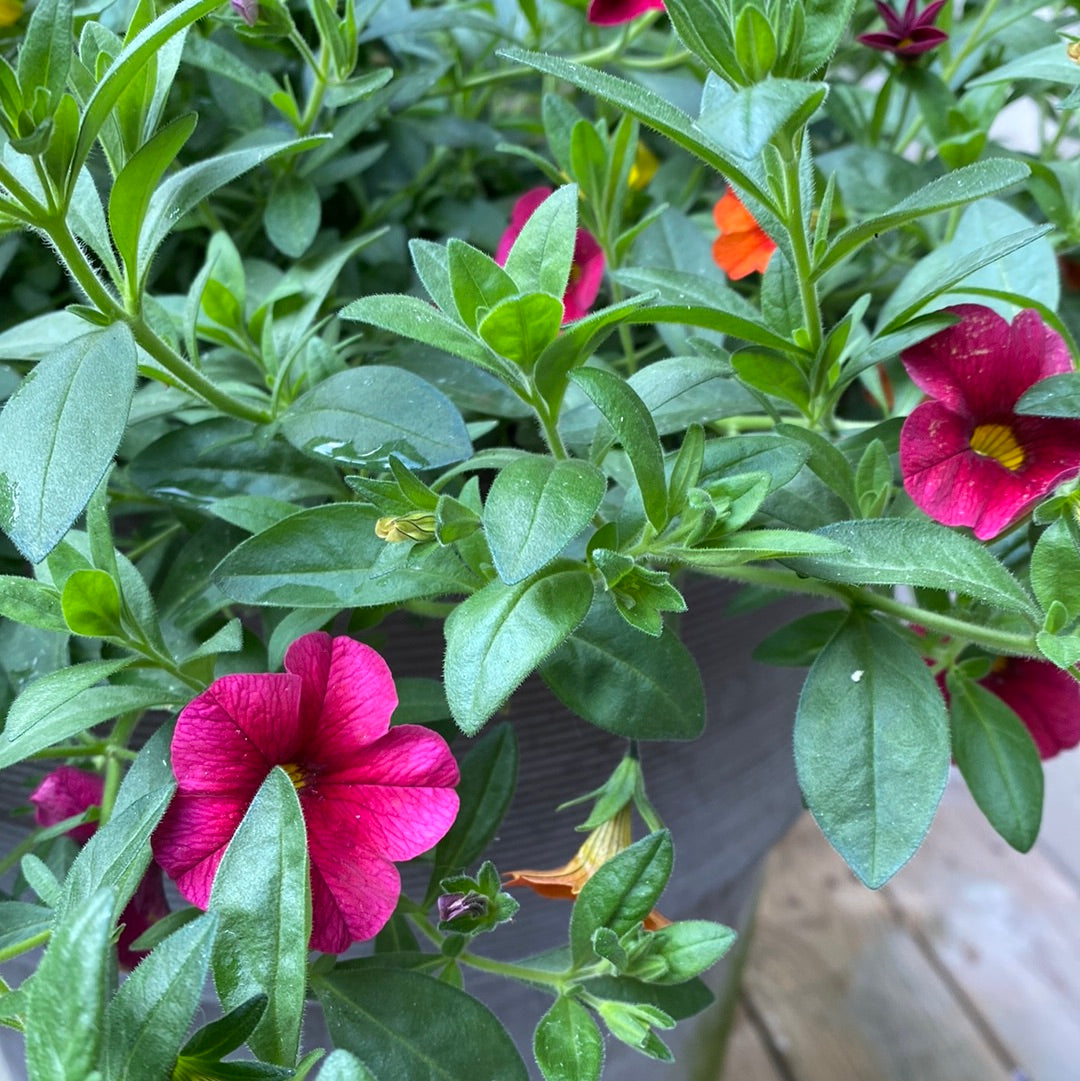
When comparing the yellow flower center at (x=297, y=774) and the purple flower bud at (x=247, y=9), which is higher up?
the purple flower bud at (x=247, y=9)

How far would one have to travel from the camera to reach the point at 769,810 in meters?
0.63

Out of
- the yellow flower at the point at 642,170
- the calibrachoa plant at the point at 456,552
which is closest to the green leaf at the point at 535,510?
the calibrachoa plant at the point at 456,552

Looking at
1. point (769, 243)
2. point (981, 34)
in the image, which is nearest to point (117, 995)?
point (769, 243)

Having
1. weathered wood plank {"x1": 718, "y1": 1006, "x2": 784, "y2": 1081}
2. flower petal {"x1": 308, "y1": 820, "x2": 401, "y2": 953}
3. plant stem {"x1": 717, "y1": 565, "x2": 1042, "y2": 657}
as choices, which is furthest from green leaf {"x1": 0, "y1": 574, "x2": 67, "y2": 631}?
weathered wood plank {"x1": 718, "y1": 1006, "x2": 784, "y2": 1081}

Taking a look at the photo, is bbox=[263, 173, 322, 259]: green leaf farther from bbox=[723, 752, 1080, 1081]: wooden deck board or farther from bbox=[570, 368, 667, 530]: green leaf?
bbox=[723, 752, 1080, 1081]: wooden deck board

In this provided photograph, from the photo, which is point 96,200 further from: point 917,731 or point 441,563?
point 917,731

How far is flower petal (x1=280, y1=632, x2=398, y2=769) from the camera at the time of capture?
34cm

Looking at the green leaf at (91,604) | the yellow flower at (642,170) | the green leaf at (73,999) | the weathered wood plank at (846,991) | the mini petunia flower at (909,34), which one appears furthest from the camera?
the weathered wood plank at (846,991)

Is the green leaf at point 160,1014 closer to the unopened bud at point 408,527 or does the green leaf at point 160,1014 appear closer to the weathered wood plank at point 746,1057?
the unopened bud at point 408,527

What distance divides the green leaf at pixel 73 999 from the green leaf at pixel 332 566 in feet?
0.39

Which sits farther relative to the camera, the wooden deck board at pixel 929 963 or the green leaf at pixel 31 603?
the wooden deck board at pixel 929 963

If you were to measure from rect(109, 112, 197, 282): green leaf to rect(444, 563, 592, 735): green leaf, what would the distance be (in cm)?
15

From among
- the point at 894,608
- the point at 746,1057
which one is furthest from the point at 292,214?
the point at 746,1057

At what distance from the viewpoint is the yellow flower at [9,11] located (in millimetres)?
487
